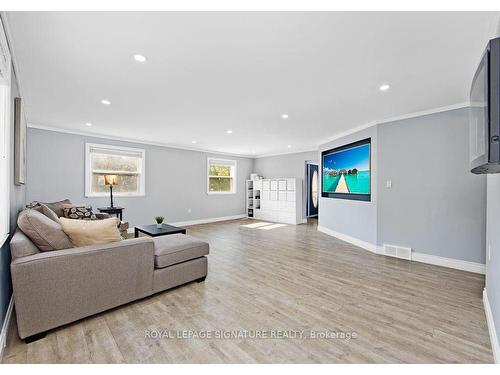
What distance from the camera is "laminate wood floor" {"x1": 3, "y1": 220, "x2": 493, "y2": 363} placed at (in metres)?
1.60

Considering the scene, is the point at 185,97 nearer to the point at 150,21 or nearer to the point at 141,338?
the point at 150,21

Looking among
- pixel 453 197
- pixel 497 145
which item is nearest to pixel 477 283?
pixel 453 197

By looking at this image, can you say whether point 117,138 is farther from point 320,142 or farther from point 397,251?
point 397,251

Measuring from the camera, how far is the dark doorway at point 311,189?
770cm

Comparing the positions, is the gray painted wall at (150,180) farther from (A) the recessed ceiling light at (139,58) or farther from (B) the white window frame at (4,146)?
(A) the recessed ceiling light at (139,58)

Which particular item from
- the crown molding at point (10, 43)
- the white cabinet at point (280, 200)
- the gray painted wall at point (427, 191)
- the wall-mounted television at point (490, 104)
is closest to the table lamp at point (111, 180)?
the crown molding at point (10, 43)

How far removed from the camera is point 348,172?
4.81 metres

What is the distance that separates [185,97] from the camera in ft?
10.1

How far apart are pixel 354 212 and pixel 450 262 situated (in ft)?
5.23

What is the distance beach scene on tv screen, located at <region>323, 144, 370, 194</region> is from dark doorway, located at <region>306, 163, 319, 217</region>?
193cm

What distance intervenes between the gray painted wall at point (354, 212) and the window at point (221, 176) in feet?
10.7

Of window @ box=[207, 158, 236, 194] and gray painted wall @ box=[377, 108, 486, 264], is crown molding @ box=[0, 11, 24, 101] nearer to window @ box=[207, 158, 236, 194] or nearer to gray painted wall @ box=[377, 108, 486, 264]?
gray painted wall @ box=[377, 108, 486, 264]

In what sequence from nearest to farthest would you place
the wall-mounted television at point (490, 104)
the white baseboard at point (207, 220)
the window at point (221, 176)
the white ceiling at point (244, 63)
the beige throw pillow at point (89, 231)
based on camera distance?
the wall-mounted television at point (490, 104) < the white ceiling at point (244, 63) < the beige throw pillow at point (89, 231) < the white baseboard at point (207, 220) < the window at point (221, 176)
